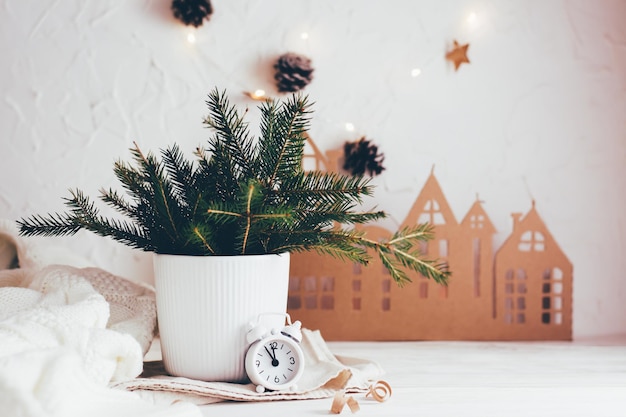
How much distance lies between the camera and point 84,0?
47.1 inches

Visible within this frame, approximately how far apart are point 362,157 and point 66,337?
67 cm

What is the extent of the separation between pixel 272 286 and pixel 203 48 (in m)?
0.59

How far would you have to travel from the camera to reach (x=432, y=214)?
45.7 inches

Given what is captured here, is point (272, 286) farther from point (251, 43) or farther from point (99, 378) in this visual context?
point (251, 43)

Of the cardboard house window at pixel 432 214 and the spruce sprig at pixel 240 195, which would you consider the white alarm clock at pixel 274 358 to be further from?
the cardboard house window at pixel 432 214

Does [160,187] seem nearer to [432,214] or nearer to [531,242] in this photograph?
[432,214]

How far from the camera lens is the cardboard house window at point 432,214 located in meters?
1.16

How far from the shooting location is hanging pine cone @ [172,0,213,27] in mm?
1178

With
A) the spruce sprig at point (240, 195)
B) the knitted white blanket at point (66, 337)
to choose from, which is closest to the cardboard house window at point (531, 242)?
the spruce sprig at point (240, 195)

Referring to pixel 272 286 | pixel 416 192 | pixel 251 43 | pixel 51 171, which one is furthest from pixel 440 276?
pixel 51 171

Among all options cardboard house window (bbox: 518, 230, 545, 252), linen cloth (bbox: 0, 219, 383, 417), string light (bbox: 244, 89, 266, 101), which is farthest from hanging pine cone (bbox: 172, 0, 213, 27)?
cardboard house window (bbox: 518, 230, 545, 252)

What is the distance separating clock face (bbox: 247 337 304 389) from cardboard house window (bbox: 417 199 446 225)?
1.57ft

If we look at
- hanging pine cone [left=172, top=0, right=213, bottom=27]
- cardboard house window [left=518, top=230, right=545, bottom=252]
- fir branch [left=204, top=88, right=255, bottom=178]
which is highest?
hanging pine cone [left=172, top=0, right=213, bottom=27]

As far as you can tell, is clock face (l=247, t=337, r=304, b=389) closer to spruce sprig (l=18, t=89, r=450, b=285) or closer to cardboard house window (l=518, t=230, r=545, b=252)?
spruce sprig (l=18, t=89, r=450, b=285)
